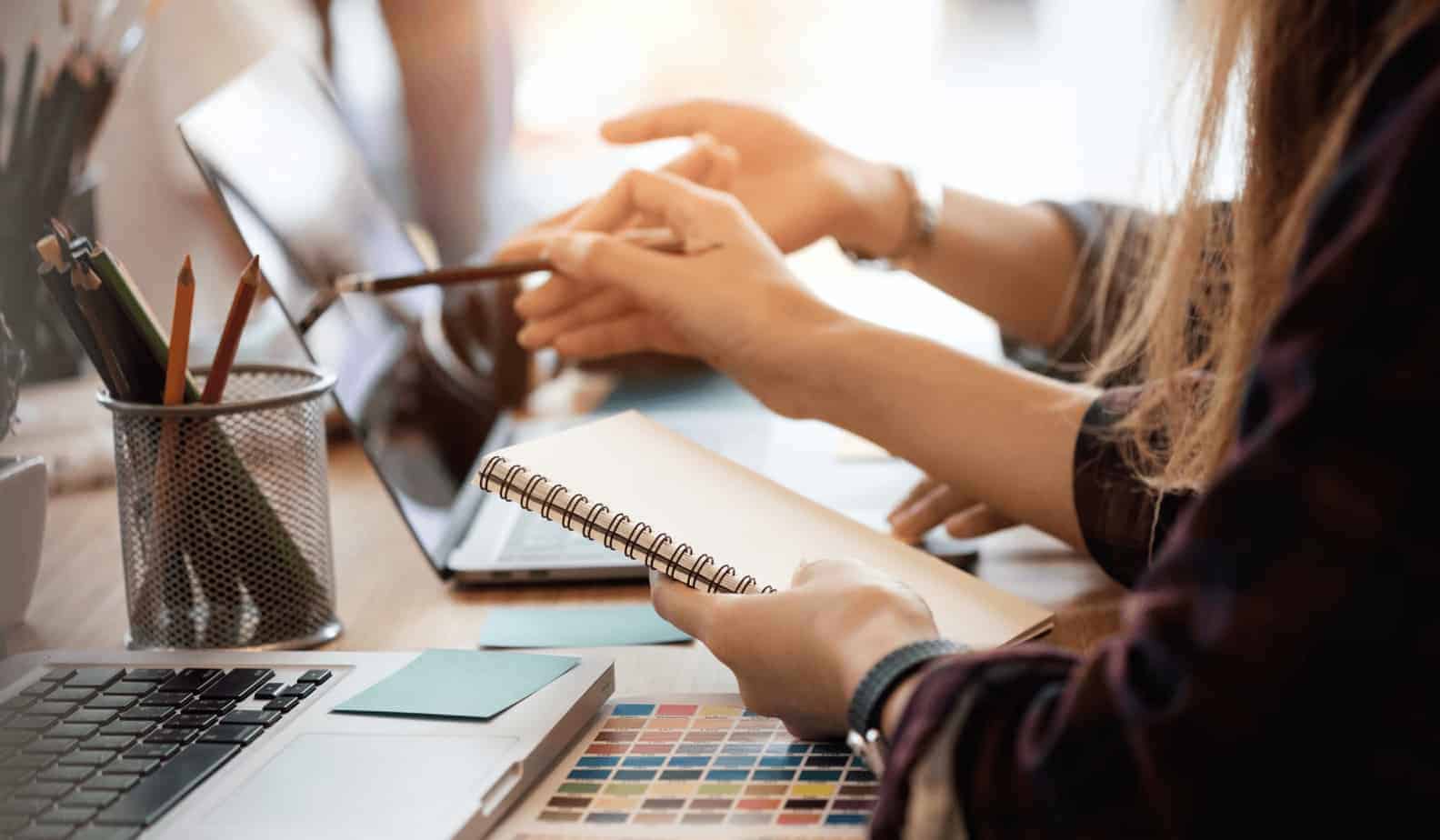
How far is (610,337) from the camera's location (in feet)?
3.20

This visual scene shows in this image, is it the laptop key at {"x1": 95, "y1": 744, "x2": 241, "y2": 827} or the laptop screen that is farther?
the laptop screen

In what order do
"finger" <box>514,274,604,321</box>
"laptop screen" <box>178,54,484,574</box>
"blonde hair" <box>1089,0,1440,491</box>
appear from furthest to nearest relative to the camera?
"finger" <box>514,274,604,321</box> → "laptop screen" <box>178,54,484,574</box> → "blonde hair" <box>1089,0,1440,491</box>

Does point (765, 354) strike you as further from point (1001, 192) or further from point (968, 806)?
point (1001, 192)

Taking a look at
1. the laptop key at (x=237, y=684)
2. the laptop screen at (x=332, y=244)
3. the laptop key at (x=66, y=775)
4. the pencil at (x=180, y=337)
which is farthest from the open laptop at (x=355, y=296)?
the laptop key at (x=66, y=775)

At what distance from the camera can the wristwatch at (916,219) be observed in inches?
45.7

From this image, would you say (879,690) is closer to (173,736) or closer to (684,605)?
(684,605)

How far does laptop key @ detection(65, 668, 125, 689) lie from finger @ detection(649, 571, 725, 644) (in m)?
0.26

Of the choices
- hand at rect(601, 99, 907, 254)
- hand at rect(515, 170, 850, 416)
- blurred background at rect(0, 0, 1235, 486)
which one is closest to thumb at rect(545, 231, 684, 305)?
hand at rect(515, 170, 850, 416)

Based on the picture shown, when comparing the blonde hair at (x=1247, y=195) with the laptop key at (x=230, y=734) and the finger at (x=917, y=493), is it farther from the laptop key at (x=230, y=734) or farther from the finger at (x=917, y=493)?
the laptop key at (x=230, y=734)

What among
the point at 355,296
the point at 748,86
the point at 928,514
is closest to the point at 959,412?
the point at 928,514

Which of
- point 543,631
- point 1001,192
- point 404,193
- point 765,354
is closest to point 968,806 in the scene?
point 543,631

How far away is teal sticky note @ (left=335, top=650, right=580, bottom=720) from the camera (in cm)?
61

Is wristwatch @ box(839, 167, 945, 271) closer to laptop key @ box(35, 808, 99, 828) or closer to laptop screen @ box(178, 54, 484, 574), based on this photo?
laptop screen @ box(178, 54, 484, 574)

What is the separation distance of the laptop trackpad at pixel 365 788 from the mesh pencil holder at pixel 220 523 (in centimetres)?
18
